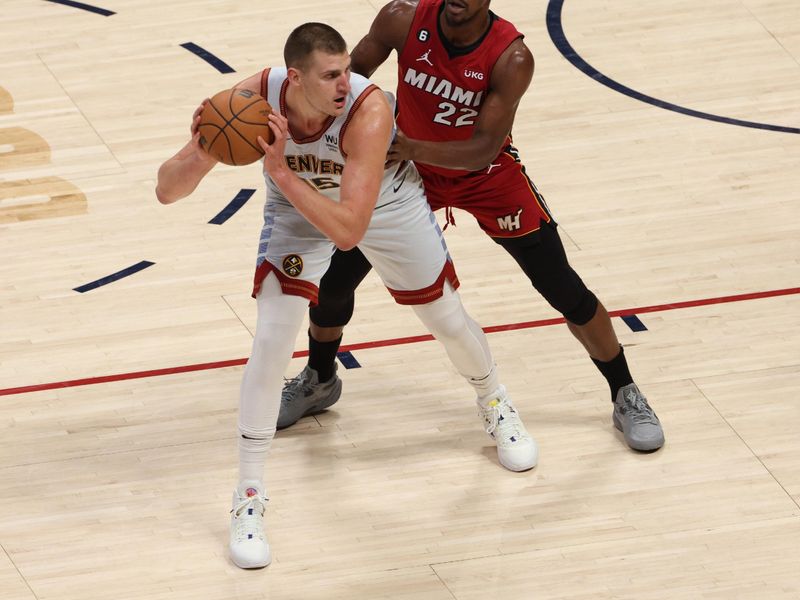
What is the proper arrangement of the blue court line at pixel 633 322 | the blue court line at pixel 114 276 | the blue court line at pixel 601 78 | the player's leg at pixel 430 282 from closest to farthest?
the player's leg at pixel 430 282 < the blue court line at pixel 633 322 < the blue court line at pixel 114 276 < the blue court line at pixel 601 78

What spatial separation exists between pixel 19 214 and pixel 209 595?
3.19 m

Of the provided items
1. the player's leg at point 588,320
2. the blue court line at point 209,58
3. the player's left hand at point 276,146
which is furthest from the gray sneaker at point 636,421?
the blue court line at point 209,58

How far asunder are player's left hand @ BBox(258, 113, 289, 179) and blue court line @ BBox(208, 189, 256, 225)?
2857 millimetres

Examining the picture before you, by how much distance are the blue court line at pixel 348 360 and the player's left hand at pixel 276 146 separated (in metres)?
1.83

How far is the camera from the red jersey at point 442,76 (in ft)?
18.3

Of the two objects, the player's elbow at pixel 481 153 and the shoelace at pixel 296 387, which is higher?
the player's elbow at pixel 481 153

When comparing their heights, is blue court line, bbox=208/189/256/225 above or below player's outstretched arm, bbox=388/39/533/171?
below

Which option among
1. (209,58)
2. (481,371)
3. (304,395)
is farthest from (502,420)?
(209,58)

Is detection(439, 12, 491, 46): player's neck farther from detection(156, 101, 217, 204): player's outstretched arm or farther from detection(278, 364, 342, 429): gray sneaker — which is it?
detection(278, 364, 342, 429): gray sneaker

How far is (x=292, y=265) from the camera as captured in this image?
5195 mm

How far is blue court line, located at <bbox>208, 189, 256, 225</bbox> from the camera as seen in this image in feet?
25.0

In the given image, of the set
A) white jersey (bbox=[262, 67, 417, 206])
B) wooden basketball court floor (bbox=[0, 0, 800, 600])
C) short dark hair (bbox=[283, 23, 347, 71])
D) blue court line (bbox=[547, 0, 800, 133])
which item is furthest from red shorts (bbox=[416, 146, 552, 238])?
blue court line (bbox=[547, 0, 800, 133])

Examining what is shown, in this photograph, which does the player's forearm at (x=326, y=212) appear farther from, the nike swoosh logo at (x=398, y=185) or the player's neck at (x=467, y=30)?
the player's neck at (x=467, y=30)

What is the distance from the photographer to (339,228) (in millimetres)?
4828
